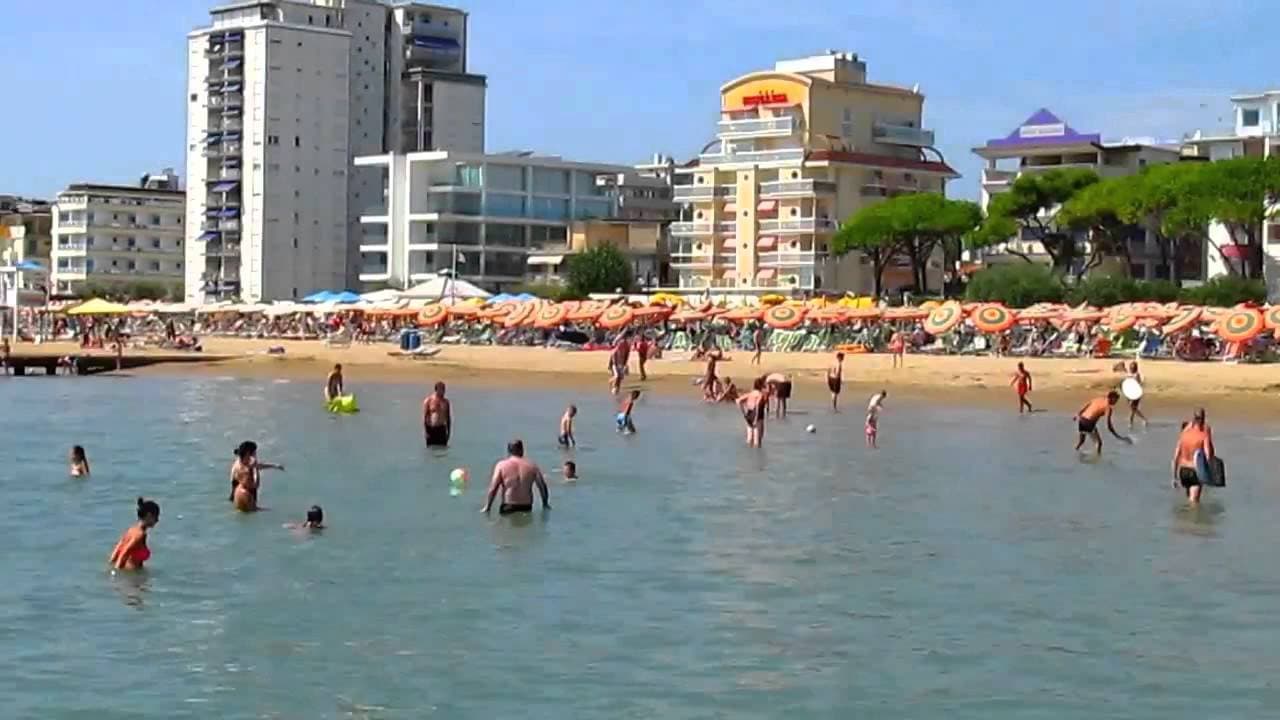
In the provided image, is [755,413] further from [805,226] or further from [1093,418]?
[805,226]

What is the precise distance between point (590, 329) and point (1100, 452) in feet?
109

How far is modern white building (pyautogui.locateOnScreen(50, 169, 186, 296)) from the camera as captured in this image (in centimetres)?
11619

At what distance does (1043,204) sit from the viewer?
79500mm

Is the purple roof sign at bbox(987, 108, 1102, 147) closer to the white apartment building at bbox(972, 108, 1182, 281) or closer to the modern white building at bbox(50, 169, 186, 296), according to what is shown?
the white apartment building at bbox(972, 108, 1182, 281)

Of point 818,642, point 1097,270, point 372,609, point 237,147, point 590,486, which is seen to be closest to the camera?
point 818,642

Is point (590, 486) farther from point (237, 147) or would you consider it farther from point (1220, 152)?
point (237, 147)

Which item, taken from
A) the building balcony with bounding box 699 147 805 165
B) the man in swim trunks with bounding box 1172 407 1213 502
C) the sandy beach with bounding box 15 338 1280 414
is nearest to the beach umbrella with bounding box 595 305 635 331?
the sandy beach with bounding box 15 338 1280 414

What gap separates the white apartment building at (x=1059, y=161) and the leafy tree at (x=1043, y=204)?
189cm

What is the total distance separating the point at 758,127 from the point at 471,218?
1809 centimetres

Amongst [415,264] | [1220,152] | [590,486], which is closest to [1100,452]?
[590,486]

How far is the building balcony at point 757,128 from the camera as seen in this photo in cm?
8712

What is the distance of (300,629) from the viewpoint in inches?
546

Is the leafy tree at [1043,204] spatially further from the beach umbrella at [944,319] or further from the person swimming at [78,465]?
the person swimming at [78,465]

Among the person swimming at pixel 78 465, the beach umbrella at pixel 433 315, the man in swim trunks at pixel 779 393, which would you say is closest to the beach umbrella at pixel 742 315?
the beach umbrella at pixel 433 315
